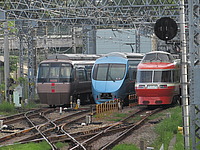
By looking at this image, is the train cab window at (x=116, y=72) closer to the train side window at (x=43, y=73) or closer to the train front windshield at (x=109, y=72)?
the train front windshield at (x=109, y=72)

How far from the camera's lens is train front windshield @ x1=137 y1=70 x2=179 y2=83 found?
2281cm

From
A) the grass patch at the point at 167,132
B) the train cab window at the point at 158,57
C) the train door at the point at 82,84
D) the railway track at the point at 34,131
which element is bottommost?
the railway track at the point at 34,131

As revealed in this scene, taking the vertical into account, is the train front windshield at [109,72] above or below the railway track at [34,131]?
above

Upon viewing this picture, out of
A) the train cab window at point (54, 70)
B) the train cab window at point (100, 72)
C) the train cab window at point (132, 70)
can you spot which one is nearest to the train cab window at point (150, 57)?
the train cab window at point (132, 70)

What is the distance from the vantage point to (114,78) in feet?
82.5

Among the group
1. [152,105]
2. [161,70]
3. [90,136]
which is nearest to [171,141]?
[90,136]

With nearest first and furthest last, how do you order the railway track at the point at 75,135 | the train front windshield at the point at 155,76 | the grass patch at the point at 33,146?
the grass patch at the point at 33,146, the railway track at the point at 75,135, the train front windshield at the point at 155,76

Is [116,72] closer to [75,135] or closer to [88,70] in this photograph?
[88,70]

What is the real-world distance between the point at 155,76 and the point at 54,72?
5922 mm

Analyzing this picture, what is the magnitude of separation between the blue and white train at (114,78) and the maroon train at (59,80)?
3.96ft

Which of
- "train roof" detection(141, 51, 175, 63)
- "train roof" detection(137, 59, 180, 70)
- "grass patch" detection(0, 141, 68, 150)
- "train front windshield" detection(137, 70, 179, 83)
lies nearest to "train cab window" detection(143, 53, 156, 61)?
"train roof" detection(141, 51, 175, 63)

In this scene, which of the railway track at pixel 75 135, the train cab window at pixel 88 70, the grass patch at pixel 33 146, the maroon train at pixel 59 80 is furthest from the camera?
the train cab window at pixel 88 70

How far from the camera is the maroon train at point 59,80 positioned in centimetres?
2548

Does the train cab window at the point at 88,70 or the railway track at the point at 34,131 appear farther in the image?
the train cab window at the point at 88,70
